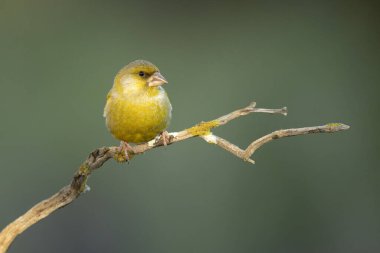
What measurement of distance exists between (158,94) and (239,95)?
2.27 metres

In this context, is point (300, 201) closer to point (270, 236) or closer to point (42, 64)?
point (270, 236)

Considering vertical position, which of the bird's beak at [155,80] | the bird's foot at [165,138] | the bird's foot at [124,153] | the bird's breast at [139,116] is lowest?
the bird's foot at [124,153]

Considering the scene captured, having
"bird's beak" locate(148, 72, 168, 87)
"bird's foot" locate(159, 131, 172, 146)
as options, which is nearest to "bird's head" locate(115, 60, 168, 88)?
"bird's beak" locate(148, 72, 168, 87)

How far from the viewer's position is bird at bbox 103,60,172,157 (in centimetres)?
255

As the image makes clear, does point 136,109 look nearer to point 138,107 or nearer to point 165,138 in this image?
point 138,107

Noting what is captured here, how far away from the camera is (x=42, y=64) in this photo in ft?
16.4

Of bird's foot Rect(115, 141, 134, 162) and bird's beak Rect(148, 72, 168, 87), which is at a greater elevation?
bird's beak Rect(148, 72, 168, 87)

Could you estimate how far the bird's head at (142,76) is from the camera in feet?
8.59

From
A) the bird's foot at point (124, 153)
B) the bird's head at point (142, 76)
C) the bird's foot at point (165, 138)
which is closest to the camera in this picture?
the bird's foot at point (165, 138)

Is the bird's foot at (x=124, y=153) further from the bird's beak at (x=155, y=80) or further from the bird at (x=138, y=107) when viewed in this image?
the bird's beak at (x=155, y=80)

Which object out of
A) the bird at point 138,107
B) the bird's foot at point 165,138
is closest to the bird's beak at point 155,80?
the bird at point 138,107

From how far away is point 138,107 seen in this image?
2.58 m

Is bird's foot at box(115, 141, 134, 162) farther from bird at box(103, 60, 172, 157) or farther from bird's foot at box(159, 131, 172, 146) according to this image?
bird's foot at box(159, 131, 172, 146)

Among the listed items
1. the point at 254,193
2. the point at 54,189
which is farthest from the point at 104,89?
the point at 254,193
